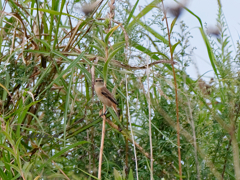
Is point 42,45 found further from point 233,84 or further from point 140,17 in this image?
point 233,84

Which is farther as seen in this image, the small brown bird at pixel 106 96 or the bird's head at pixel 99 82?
the bird's head at pixel 99 82

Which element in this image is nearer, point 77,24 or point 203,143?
point 203,143

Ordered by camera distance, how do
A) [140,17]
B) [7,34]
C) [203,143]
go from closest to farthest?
[203,143], [140,17], [7,34]

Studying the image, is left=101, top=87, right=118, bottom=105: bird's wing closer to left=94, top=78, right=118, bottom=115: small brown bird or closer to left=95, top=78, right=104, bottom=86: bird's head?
left=94, top=78, right=118, bottom=115: small brown bird

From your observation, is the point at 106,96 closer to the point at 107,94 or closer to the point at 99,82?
the point at 107,94

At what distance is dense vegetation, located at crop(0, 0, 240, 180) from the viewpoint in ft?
5.91

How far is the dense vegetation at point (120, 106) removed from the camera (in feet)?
5.91

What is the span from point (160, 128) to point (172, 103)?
0.55 feet

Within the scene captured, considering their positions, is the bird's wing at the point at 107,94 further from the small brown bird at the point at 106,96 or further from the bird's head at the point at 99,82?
the bird's head at the point at 99,82

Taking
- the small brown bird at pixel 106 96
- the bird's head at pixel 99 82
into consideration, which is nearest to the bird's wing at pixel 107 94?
the small brown bird at pixel 106 96

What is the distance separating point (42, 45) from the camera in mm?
2361

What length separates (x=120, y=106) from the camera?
2.30 meters

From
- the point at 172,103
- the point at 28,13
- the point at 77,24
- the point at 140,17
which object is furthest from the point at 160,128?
the point at 28,13

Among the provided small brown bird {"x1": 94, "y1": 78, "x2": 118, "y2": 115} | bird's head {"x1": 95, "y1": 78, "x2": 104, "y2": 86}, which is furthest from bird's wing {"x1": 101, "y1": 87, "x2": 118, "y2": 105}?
bird's head {"x1": 95, "y1": 78, "x2": 104, "y2": 86}
